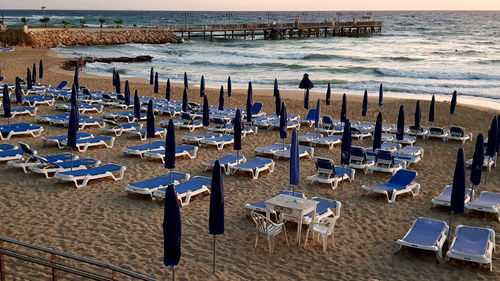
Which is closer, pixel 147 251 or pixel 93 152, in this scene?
pixel 147 251

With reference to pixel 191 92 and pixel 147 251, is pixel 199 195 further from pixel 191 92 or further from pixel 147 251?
pixel 191 92

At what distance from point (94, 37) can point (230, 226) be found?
2467 inches

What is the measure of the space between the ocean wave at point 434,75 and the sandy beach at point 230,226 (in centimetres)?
2581

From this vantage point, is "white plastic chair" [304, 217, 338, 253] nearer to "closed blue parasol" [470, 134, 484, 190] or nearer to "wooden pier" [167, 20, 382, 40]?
"closed blue parasol" [470, 134, 484, 190]

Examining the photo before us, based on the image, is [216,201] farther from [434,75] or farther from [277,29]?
[277,29]

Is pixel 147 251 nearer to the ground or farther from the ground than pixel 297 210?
nearer to the ground

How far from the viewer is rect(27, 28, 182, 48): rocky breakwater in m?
60.4

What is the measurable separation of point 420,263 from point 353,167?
17.3 ft

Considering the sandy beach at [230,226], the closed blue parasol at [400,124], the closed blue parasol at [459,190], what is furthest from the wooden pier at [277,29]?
the closed blue parasol at [459,190]

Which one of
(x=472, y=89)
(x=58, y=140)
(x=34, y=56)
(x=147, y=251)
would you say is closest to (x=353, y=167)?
(x=147, y=251)

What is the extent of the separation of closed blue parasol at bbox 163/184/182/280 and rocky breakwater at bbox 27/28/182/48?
183ft

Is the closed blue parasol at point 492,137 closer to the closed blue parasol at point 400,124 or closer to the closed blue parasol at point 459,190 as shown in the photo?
the closed blue parasol at point 400,124

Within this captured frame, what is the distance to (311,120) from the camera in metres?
19.0

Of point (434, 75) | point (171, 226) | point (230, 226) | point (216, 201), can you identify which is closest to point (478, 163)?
point (230, 226)
